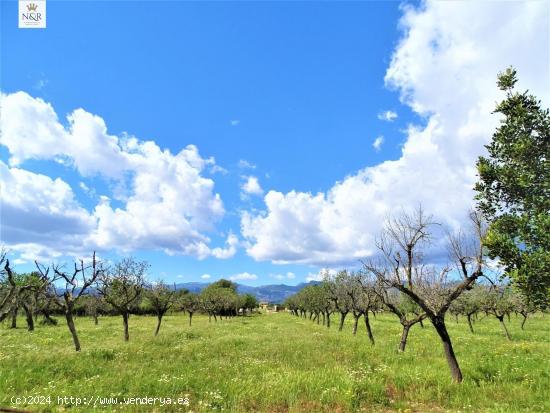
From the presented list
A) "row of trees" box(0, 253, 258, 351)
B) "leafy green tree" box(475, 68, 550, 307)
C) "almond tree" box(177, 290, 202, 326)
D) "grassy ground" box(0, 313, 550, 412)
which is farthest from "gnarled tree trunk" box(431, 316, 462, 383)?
"almond tree" box(177, 290, 202, 326)

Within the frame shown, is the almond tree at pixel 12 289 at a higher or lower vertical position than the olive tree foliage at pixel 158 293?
higher

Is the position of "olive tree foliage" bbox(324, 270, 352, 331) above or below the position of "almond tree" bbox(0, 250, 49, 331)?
below

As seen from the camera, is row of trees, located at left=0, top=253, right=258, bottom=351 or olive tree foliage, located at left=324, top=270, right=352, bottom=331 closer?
row of trees, located at left=0, top=253, right=258, bottom=351

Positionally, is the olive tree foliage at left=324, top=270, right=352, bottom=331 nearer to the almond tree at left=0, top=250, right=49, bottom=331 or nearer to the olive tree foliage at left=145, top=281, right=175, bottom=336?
the olive tree foliage at left=145, top=281, right=175, bottom=336

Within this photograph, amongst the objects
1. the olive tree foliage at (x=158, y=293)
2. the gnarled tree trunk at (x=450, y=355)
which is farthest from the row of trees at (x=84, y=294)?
the gnarled tree trunk at (x=450, y=355)

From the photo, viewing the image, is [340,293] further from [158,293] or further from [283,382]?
[283,382]

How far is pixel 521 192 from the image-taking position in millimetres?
15570

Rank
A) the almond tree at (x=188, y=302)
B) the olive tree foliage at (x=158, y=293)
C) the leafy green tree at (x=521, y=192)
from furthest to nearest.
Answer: the almond tree at (x=188, y=302), the olive tree foliage at (x=158, y=293), the leafy green tree at (x=521, y=192)

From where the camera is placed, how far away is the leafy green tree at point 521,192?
13.6 metres

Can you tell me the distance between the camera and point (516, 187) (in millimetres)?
15711

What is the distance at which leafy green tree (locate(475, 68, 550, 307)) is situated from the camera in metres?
13.6

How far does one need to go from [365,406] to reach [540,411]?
6.49m

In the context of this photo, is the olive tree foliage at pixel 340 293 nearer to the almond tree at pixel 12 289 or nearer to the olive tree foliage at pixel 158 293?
the olive tree foliage at pixel 158 293

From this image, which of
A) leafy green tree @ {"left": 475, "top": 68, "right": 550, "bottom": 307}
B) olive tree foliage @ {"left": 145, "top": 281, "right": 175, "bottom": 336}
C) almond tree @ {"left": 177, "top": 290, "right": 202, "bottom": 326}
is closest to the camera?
leafy green tree @ {"left": 475, "top": 68, "right": 550, "bottom": 307}
